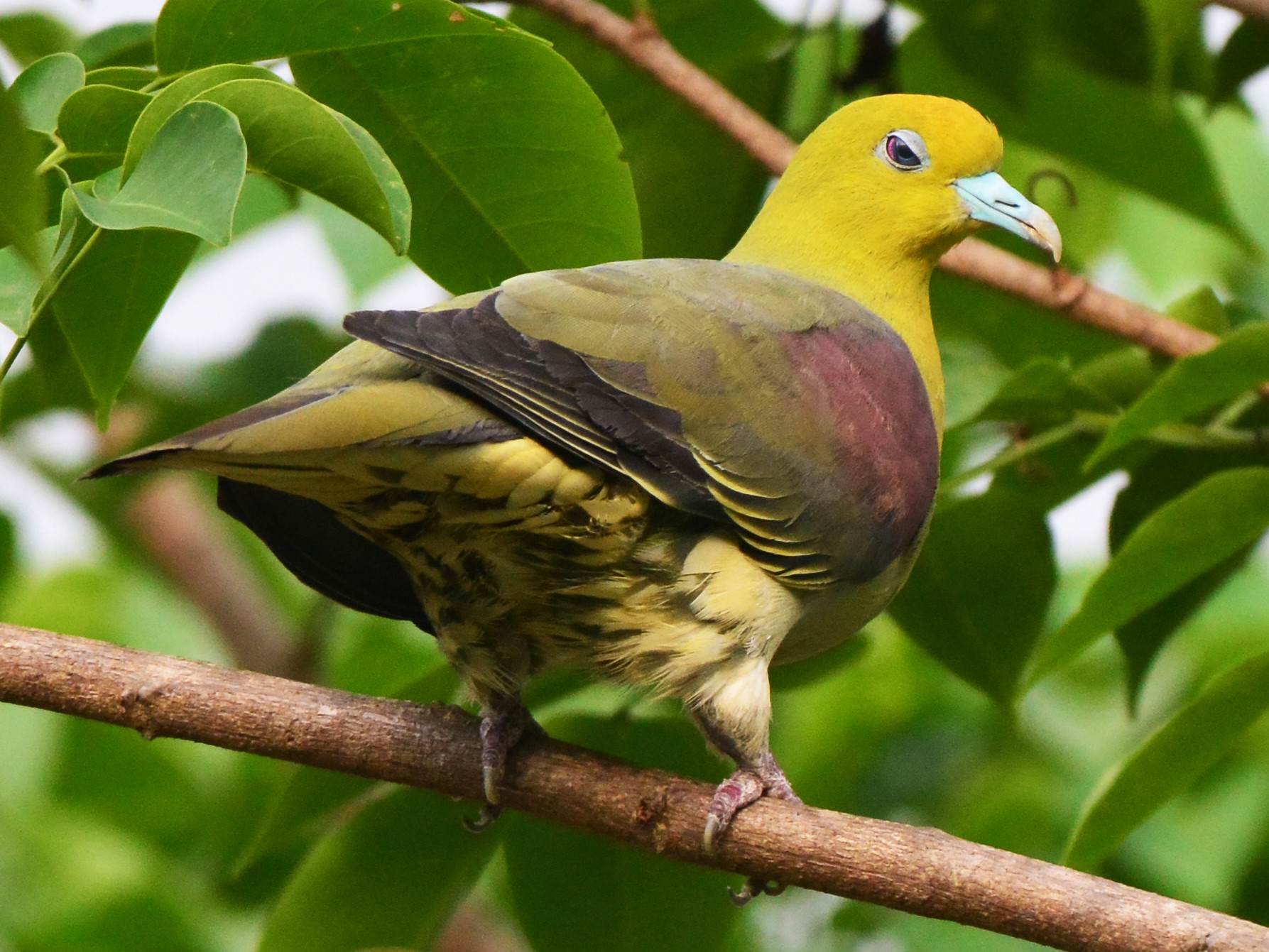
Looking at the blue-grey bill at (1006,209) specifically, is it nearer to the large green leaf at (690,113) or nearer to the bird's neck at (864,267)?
the bird's neck at (864,267)

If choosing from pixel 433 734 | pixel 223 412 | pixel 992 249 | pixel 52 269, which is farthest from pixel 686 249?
pixel 52 269

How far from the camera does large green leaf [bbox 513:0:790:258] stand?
9.95 feet

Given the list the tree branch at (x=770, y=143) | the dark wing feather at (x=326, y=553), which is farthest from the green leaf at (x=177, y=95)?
the tree branch at (x=770, y=143)

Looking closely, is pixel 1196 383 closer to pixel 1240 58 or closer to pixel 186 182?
pixel 1240 58

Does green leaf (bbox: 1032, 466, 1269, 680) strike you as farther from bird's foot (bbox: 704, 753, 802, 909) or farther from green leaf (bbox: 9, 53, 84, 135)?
→ green leaf (bbox: 9, 53, 84, 135)

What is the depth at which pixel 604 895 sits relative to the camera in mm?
2430

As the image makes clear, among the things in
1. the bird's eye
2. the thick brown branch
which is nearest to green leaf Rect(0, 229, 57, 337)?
the thick brown branch

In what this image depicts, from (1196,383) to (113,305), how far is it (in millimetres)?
1425

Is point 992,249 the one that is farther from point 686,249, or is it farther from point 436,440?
point 436,440

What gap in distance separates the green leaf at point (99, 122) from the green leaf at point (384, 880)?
105cm

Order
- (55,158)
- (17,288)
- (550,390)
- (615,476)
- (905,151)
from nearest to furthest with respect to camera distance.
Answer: (17,288) < (55,158) < (550,390) < (615,476) < (905,151)

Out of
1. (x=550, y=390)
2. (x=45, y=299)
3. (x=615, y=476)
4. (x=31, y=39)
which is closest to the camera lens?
(x=45, y=299)

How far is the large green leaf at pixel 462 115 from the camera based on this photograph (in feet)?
6.37

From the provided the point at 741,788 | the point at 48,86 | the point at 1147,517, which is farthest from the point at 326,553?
the point at 1147,517
